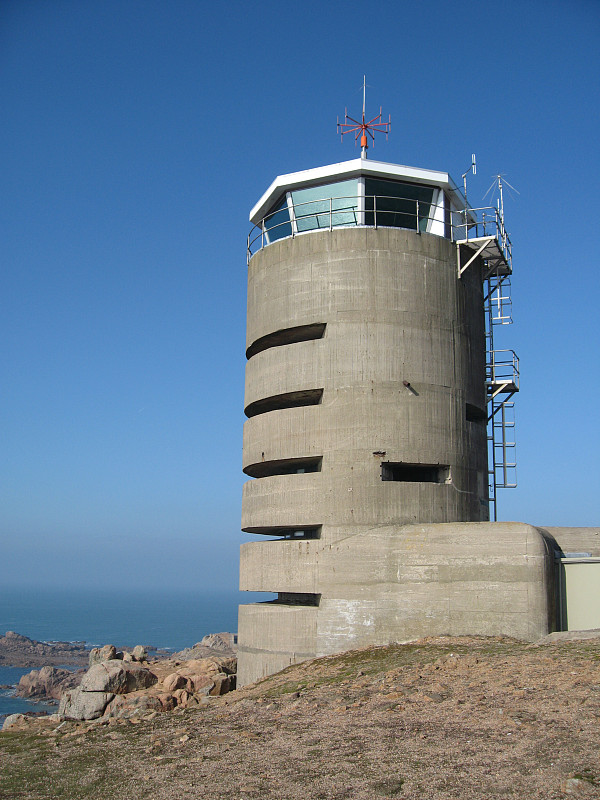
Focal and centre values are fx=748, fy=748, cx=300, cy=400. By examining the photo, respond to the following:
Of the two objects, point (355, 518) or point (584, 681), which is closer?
point (584, 681)

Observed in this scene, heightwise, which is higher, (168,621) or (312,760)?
(312,760)

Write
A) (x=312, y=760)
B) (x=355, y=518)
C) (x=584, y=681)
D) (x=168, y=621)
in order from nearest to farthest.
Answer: (x=312, y=760)
(x=584, y=681)
(x=355, y=518)
(x=168, y=621)

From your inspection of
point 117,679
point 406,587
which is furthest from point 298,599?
point 117,679

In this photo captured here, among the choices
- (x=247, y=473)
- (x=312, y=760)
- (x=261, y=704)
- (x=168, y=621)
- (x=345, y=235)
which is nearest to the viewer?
(x=312, y=760)

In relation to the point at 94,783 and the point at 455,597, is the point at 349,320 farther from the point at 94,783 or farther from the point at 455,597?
the point at 94,783

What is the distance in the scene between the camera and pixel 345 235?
827 inches

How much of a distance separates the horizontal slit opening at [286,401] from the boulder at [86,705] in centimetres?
894

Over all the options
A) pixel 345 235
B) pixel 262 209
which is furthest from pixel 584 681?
pixel 262 209

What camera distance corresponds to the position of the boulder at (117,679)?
18.9 meters

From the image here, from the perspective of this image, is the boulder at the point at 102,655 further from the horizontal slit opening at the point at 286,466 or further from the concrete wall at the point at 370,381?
the horizontal slit opening at the point at 286,466

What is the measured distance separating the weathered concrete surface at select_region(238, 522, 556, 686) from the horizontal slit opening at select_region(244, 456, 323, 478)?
2250 mm

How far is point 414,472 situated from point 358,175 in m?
8.71

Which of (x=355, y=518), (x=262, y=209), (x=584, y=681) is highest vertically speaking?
(x=262, y=209)

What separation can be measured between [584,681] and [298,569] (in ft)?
29.9
